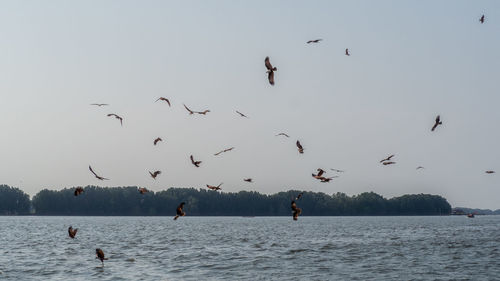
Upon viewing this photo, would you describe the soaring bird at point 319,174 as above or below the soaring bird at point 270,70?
below

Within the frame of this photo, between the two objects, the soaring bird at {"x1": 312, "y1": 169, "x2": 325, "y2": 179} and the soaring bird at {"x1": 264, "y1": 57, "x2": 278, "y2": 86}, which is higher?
the soaring bird at {"x1": 264, "y1": 57, "x2": 278, "y2": 86}

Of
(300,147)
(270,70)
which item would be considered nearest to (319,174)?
(300,147)

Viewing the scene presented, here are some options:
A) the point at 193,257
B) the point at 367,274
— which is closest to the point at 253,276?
the point at 367,274

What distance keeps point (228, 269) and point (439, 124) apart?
1023 inches

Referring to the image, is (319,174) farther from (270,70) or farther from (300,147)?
(270,70)

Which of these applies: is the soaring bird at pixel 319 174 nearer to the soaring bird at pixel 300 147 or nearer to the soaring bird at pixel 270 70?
→ the soaring bird at pixel 300 147

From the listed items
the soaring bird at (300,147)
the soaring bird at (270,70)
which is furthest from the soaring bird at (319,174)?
the soaring bird at (270,70)

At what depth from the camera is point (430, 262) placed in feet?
174

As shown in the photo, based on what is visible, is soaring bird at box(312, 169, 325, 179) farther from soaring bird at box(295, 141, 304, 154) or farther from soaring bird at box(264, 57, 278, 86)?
soaring bird at box(264, 57, 278, 86)

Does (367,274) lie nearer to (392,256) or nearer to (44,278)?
(392,256)

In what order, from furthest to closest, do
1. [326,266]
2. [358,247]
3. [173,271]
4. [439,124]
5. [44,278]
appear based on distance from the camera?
1. [358,247]
2. [326,266]
3. [173,271]
4. [44,278]
5. [439,124]

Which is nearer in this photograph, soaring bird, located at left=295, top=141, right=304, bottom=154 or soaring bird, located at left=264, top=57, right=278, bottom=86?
soaring bird, located at left=264, top=57, right=278, bottom=86

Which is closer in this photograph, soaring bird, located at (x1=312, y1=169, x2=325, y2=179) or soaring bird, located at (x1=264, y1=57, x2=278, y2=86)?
soaring bird, located at (x1=264, y1=57, x2=278, y2=86)

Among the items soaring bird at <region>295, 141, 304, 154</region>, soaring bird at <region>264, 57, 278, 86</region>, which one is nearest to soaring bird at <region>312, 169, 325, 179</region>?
soaring bird at <region>295, 141, 304, 154</region>
